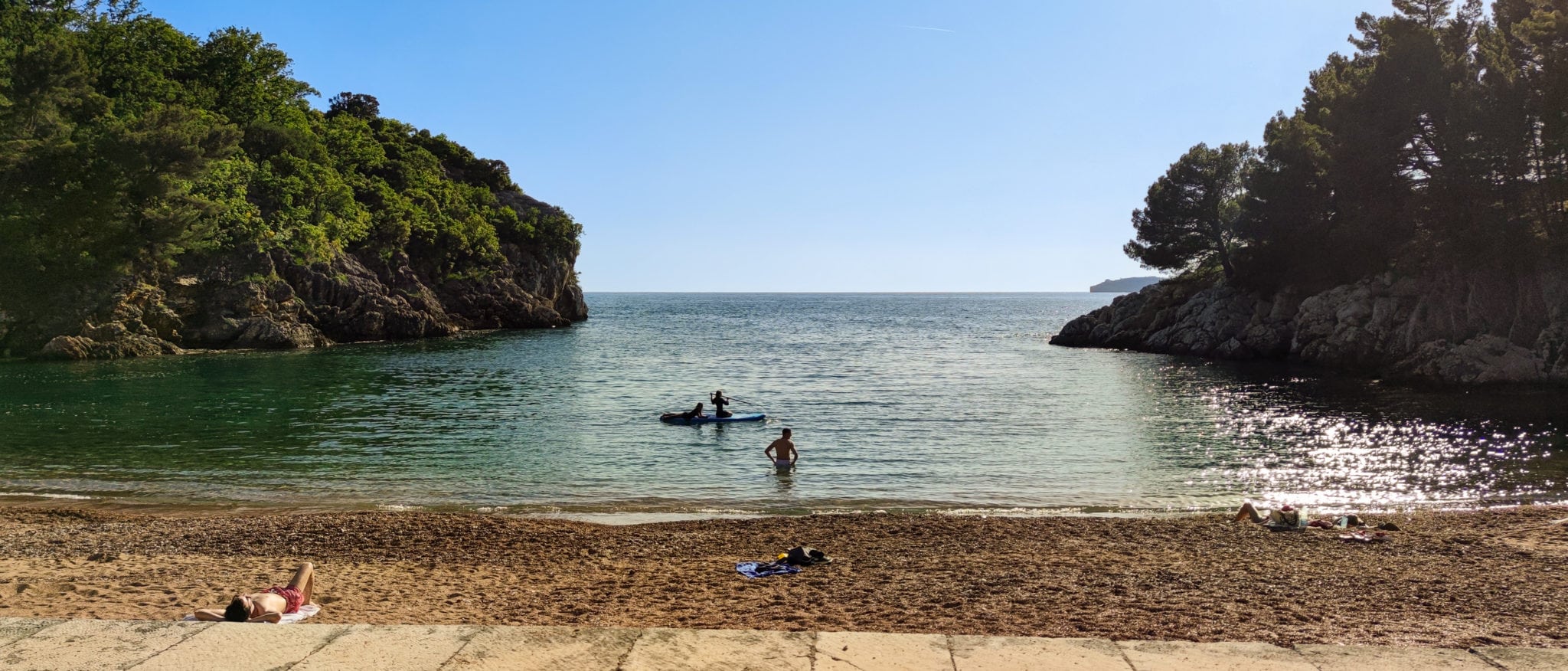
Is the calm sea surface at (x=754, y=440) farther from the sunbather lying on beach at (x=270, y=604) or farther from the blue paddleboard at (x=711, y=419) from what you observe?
the sunbather lying on beach at (x=270, y=604)

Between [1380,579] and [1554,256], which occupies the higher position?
[1554,256]

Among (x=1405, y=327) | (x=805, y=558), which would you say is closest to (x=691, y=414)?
(x=805, y=558)

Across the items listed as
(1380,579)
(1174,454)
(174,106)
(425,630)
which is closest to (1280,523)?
(1380,579)

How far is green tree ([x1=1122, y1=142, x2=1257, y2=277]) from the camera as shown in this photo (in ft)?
222

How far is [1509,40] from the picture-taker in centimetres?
4341

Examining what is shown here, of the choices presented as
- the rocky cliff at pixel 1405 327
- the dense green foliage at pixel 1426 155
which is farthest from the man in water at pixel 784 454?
the dense green foliage at pixel 1426 155

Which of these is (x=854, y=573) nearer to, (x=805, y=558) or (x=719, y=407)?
(x=805, y=558)

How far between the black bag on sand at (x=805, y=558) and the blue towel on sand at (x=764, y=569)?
0.15 meters

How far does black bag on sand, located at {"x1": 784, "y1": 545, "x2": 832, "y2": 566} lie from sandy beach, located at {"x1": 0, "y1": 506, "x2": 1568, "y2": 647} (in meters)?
0.19

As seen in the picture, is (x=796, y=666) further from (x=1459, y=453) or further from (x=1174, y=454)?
(x=1459, y=453)

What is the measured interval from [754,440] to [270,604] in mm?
19019

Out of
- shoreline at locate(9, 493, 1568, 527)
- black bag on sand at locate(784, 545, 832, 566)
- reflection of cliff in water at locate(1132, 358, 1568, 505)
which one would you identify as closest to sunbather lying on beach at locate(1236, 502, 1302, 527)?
shoreline at locate(9, 493, 1568, 527)

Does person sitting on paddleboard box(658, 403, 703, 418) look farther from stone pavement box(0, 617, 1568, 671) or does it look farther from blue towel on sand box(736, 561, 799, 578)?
stone pavement box(0, 617, 1568, 671)

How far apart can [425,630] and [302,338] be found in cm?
6469
